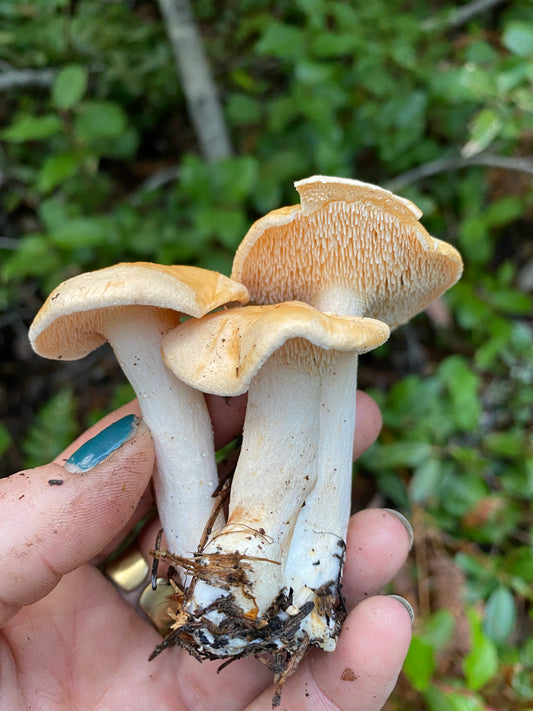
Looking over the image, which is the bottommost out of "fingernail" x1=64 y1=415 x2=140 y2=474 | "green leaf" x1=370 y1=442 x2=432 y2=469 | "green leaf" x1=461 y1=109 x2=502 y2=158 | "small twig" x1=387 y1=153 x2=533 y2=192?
"green leaf" x1=370 y1=442 x2=432 y2=469

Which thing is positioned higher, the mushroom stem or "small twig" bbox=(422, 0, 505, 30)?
"small twig" bbox=(422, 0, 505, 30)

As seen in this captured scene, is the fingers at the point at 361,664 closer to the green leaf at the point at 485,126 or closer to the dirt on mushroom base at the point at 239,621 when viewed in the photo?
the dirt on mushroom base at the point at 239,621

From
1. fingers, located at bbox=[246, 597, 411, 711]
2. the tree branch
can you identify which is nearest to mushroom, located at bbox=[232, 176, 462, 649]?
fingers, located at bbox=[246, 597, 411, 711]

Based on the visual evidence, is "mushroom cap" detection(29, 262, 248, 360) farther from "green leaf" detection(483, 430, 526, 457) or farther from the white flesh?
"green leaf" detection(483, 430, 526, 457)

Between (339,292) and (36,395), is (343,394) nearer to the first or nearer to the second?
(339,292)

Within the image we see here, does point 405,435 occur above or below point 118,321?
below

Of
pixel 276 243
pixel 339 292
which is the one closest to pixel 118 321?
pixel 276 243

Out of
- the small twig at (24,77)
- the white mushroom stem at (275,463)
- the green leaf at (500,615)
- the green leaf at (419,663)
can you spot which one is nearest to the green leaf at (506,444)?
the green leaf at (500,615)
